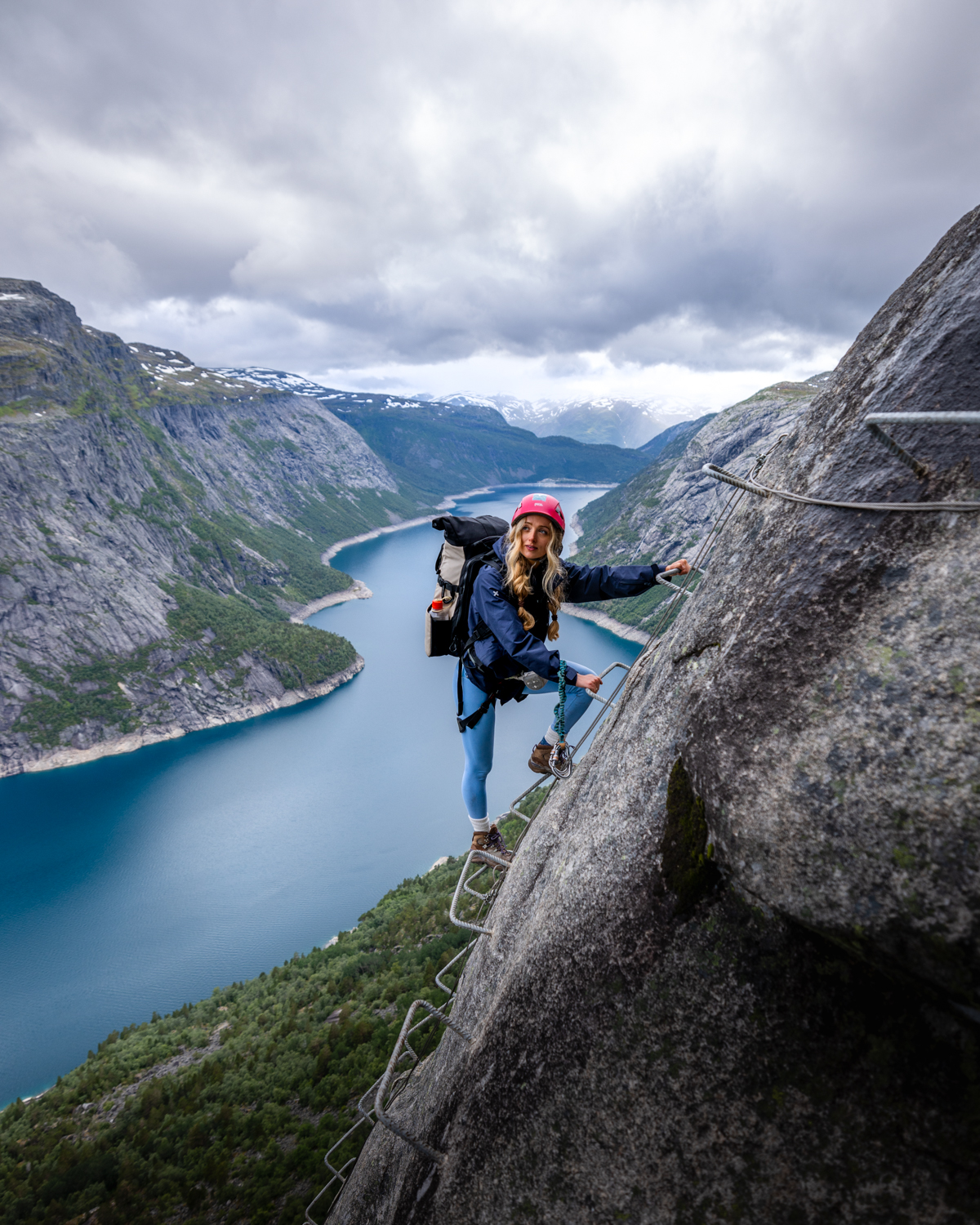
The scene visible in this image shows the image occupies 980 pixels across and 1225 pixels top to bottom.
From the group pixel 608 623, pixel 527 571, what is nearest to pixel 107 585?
pixel 608 623

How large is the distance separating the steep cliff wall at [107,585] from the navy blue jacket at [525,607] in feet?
272

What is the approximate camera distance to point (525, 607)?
488 cm

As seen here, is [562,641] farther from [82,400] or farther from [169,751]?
[82,400]

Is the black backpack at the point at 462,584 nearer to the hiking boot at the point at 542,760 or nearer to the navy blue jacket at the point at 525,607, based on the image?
the navy blue jacket at the point at 525,607

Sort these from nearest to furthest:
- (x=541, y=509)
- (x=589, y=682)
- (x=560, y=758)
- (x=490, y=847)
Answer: (x=589, y=682), (x=541, y=509), (x=560, y=758), (x=490, y=847)

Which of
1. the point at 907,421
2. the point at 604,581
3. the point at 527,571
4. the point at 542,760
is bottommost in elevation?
the point at 542,760

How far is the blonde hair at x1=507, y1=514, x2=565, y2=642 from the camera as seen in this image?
464 centimetres

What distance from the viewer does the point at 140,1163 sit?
13.9 metres

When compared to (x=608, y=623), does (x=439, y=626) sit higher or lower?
higher

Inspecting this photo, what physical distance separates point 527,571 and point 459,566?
879mm

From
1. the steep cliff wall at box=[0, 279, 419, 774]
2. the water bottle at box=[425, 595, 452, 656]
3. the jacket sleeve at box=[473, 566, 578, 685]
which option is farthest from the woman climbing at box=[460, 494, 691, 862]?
the steep cliff wall at box=[0, 279, 419, 774]

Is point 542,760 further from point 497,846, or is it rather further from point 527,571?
point 527,571

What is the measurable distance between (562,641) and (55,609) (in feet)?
238

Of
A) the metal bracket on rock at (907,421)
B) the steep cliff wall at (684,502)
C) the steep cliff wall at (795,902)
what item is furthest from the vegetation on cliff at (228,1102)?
the steep cliff wall at (684,502)
